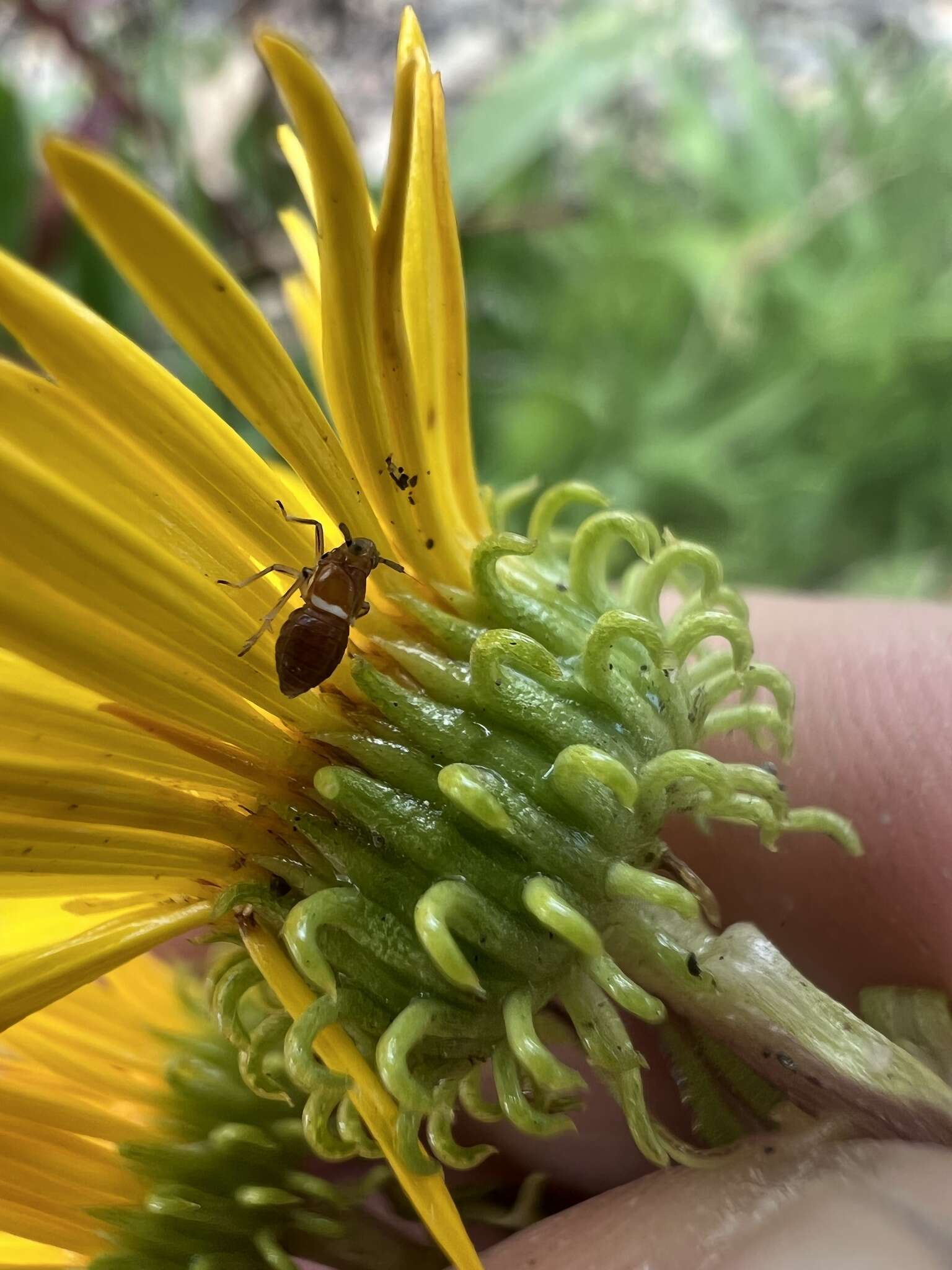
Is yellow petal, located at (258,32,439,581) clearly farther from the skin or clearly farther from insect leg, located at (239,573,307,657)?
the skin

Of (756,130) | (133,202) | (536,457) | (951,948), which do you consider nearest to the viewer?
(133,202)

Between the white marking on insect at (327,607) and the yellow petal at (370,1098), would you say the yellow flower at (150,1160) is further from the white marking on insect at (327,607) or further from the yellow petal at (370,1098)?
the white marking on insect at (327,607)

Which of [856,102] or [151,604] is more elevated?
[856,102]

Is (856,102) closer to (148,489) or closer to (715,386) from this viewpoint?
(715,386)

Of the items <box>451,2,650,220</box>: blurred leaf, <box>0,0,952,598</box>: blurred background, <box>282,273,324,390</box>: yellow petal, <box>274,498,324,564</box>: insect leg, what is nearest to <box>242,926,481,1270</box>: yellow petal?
<box>274,498,324,564</box>: insect leg

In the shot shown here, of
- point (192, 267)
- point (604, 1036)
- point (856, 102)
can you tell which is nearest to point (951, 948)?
point (604, 1036)

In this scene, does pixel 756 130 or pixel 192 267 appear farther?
pixel 756 130
